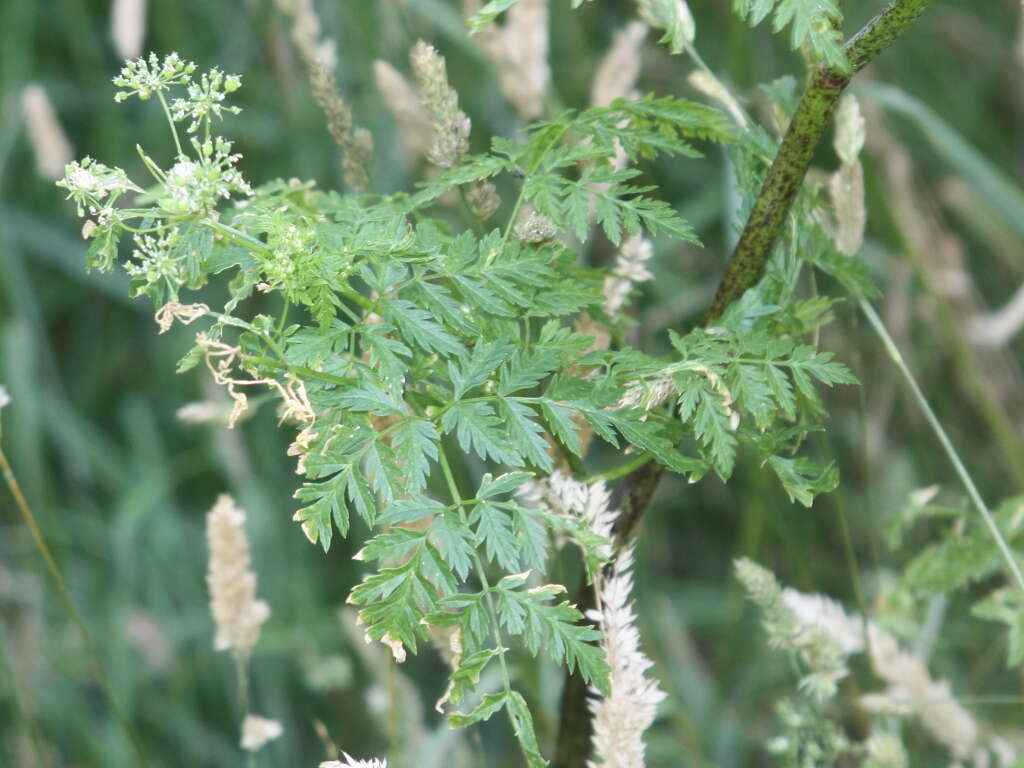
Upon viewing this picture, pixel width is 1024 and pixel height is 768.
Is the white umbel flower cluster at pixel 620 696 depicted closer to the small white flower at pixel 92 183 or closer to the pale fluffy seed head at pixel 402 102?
the small white flower at pixel 92 183

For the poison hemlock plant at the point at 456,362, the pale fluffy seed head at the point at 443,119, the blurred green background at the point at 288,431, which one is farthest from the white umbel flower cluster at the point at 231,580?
the blurred green background at the point at 288,431

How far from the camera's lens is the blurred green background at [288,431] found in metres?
2.34

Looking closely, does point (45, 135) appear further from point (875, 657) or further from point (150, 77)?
point (875, 657)

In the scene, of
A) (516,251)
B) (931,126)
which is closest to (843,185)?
(516,251)

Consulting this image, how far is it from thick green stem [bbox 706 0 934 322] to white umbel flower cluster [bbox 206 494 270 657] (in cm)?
65

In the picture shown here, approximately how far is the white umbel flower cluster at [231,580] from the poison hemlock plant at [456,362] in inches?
15.9

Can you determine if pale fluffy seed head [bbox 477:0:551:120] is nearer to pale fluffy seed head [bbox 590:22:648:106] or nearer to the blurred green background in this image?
pale fluffy seed head [bbox 590:22:648:106]

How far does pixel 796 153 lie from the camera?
37.5 inches

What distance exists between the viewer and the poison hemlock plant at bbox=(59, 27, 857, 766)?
34.0 inches

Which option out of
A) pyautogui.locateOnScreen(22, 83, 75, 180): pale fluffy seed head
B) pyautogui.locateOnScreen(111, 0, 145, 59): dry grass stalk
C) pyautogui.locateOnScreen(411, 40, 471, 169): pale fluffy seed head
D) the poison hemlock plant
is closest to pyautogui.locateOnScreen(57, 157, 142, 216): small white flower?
the poison hemlock plant

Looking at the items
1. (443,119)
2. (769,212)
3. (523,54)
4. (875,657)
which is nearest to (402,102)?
(523,54)

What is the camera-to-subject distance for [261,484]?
2.64m

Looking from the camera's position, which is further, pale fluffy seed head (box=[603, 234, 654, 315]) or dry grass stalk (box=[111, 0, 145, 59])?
dry grass stalk (box=[111, 0, 145, 59])

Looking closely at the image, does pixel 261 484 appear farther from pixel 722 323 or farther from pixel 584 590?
pixel 722 323
